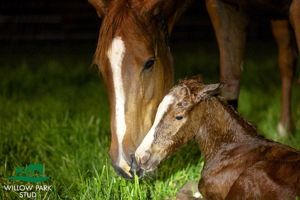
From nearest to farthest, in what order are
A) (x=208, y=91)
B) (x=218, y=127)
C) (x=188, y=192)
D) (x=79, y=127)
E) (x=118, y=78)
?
(x=208, y=91)
(x=218, y=127)
(x=118, y=78)
(x=188, y=192)
(x=79, y=127)

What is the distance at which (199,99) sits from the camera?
165cm

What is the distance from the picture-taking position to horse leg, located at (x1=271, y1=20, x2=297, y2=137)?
3.36 metres

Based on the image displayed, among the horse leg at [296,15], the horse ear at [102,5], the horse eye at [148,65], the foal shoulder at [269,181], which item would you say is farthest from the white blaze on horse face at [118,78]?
the horse leg at [296,15]

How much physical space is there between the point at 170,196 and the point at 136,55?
1.00m

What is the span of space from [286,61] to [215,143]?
2339mm

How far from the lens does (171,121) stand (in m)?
1.66

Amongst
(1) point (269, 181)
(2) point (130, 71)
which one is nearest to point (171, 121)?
(2) point (130, 71)

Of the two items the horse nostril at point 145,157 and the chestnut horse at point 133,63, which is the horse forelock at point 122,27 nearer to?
the chestnut horse at point 133,63

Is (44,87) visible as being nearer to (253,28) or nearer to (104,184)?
(104,184)

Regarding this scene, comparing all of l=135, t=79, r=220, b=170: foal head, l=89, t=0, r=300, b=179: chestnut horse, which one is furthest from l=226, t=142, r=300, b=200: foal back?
l=89, t=0, r=300, b=179: chestnut horse

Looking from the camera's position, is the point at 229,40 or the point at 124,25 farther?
the point at 229,40

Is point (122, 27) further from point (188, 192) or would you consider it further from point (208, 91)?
point (188, 192)

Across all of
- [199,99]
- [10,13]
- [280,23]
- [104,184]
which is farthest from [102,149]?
[10,13]

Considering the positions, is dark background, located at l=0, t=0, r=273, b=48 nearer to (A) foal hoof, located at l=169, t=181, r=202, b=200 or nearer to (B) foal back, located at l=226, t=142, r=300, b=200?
(A) foal hoof, located at l=169, t=181, r=202, b=200
